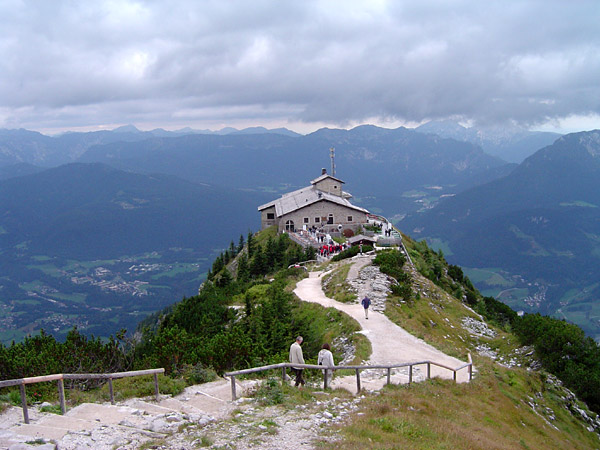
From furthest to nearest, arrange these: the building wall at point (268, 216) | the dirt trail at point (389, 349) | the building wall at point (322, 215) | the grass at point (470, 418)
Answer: the building wall at point (268, 216) → the building wall at point (322, 215) → the dirt trail at point (389, 349) → the grass at point (470, 418)

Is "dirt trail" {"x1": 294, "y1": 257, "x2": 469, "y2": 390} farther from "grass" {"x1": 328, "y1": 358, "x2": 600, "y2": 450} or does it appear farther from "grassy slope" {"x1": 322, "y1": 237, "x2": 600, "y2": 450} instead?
"grass" {"x1": 328, "y1": 358, "x2": 600, "y2": 450}

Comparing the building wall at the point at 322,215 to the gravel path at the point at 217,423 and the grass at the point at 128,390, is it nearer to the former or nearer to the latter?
the gravel path at the point at 217,423

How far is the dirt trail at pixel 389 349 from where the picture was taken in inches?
741

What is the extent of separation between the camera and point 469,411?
15750 mm

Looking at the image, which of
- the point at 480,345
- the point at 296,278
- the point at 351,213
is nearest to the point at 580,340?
the point at 480,345

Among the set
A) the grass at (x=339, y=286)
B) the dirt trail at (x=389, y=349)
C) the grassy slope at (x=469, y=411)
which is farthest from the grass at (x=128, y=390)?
the grass at (x=339, y=286)

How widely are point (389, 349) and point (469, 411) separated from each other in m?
7.07

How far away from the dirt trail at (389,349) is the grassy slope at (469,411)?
84 centimetres

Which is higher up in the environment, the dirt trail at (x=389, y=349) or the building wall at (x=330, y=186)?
the building wall at (x=330, y=186)

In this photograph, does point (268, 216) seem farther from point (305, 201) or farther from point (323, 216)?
point (323, 216)

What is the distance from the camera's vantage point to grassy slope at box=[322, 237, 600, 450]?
459 inches

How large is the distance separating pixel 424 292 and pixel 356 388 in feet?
67.2

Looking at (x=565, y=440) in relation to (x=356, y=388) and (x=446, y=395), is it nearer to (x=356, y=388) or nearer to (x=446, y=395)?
(x=446, y=395)

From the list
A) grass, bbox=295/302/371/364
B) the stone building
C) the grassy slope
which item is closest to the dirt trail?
grass, bbox=295/302/371/364
